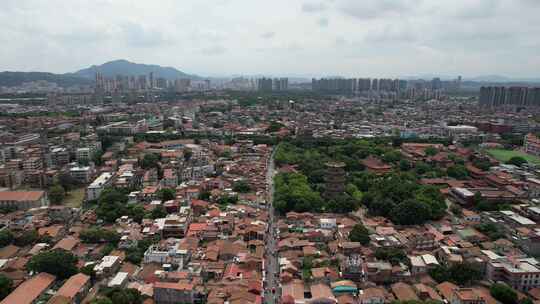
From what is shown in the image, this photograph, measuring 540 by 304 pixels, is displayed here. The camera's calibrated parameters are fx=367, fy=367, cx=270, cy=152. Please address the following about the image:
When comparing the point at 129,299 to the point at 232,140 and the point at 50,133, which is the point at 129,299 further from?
the point at 50,133

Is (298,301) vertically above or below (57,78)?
below

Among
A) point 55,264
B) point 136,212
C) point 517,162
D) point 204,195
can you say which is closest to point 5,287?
point 55,264

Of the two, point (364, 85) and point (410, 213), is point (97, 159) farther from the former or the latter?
point (364, 85)

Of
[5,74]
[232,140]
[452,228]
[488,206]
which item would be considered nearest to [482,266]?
[452,228]

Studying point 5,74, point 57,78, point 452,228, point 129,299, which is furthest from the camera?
point 57,78

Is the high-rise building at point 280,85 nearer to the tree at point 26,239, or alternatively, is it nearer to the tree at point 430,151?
the tree at point 430,151

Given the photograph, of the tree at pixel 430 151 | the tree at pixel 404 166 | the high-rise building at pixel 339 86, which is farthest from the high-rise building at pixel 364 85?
the tree at pixel 404 166

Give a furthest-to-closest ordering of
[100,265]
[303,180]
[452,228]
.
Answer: [303,180] → [452,228] → [100,265]

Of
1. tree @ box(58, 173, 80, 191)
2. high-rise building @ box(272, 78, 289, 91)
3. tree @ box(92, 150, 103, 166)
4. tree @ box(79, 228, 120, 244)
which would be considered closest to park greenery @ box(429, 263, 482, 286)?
tree @ box(79, 228, 120, 244)
